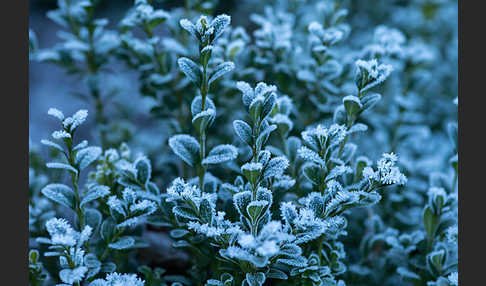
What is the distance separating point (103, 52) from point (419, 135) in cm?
160

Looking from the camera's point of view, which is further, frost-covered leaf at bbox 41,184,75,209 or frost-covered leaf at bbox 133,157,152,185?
frost-covered leaf at bbox 133,157,152,185

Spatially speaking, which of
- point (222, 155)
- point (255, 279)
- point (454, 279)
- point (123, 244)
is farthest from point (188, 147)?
point (454, 279)

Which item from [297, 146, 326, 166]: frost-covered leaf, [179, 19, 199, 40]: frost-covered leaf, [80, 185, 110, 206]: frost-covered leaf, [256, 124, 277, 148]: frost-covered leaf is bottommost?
[80, 185, 110, 206]: frost-covered leaf

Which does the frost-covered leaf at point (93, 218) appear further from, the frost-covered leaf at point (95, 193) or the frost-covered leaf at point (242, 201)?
the frost-covered leaf at point (242, 201)

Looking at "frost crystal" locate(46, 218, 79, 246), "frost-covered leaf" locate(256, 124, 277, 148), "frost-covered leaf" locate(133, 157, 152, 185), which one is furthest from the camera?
"frost-covered leaf" locate(133, 157, 152, 185)

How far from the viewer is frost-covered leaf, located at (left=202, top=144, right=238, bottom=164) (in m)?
1.49

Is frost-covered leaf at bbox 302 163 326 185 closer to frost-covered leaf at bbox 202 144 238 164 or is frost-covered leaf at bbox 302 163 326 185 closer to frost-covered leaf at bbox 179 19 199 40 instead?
frost-covered leaf at bbox 202 144 238 164

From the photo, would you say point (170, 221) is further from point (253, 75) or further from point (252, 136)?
point (253, 75)

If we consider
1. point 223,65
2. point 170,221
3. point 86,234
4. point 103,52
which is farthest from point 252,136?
point 103,52

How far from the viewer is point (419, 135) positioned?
93.0 inches

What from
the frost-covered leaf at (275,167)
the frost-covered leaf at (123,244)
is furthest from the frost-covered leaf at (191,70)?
the frost-covered leaf at (123,244)

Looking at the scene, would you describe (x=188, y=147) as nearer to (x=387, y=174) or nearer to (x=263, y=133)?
(x=263, y=133)

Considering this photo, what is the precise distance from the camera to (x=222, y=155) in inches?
59.8

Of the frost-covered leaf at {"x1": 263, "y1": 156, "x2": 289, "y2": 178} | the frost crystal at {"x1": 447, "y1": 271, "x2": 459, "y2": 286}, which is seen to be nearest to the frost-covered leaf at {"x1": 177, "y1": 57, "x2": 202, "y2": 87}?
the frost-covered leaf at {"x1": 263, "y1": 156, "x2": 289, "y2": 178}
